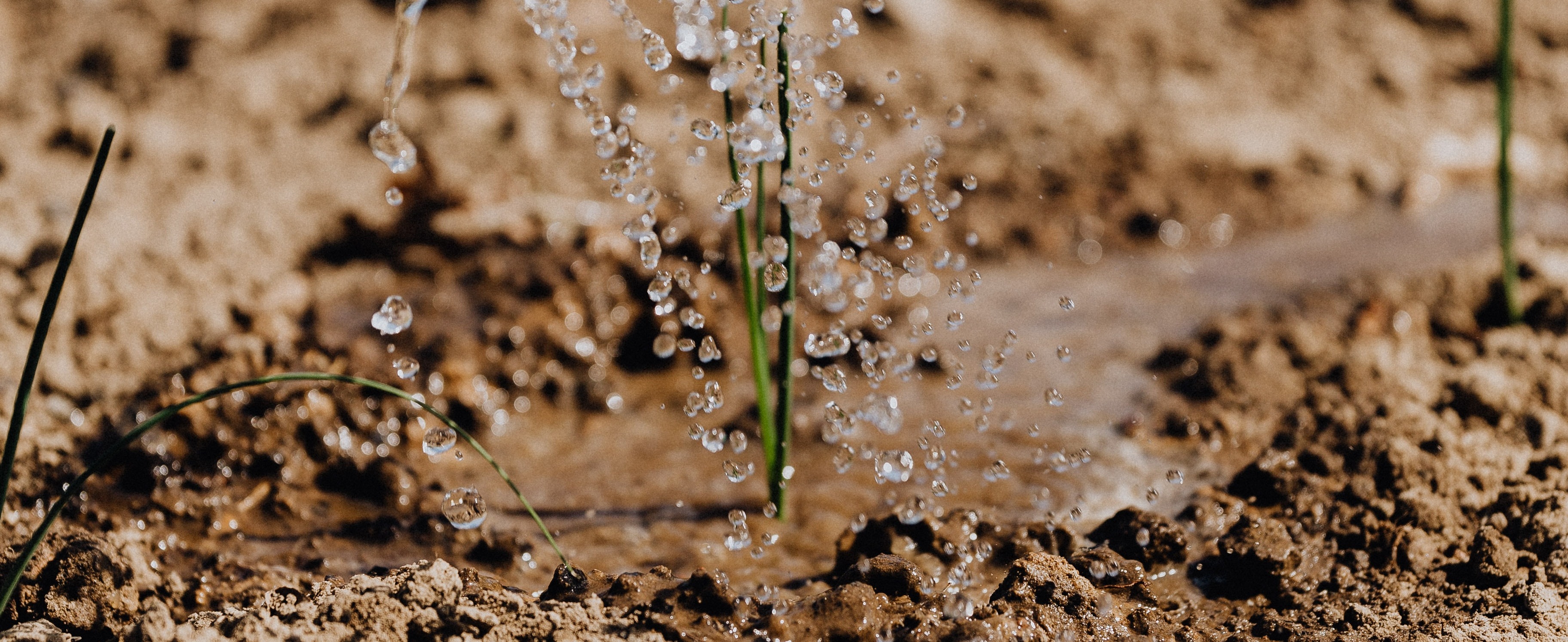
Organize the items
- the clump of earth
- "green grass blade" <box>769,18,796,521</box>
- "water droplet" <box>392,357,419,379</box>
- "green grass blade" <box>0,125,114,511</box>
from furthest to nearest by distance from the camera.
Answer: "water droplet" <box>392,357,419,379</box>
"green grass blade" <box>769,18,796,521</box>
the clump of earth
"green grass blade" <box>0,125,114,511</box>

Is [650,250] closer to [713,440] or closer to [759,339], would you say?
[759,339]

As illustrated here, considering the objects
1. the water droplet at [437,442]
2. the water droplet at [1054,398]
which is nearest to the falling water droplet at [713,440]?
the water droplet at [437,442]

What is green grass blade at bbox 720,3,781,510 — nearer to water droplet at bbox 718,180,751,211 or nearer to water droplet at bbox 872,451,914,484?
water droplet at bbox 718,180,751,211

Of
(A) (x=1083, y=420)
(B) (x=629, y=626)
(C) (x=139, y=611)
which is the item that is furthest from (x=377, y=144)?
(A) (x=1083, y=420)

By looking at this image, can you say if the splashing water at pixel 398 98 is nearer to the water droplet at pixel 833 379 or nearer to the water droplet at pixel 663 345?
the water droplet at pixel 663 345

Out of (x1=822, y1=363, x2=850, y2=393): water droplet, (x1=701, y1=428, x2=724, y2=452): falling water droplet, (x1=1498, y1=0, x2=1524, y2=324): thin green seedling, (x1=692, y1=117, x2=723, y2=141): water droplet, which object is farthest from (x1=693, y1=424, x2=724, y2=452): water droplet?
(x1=1498, y1=0, x2=1524, y2=324): thin green seedling

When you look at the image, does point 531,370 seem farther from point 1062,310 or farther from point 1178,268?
point 1178,268
